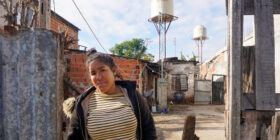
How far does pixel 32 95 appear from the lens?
74.6 inches

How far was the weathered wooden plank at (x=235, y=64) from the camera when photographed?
1765mm

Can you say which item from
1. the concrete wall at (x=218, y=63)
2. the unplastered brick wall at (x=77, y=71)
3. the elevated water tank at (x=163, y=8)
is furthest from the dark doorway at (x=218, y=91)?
the unplastered brick wall at (x=77, y=71)

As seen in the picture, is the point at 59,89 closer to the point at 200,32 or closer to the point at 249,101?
the point at 249,101

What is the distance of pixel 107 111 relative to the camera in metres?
1.54

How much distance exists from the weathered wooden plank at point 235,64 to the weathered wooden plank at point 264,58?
19 cm

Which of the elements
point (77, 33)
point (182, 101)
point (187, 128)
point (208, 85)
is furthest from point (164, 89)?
point (77, 33)

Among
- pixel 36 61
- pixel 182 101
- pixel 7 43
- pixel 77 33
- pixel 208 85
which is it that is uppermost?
pixel 77 33

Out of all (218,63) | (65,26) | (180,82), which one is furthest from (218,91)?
(65,26)

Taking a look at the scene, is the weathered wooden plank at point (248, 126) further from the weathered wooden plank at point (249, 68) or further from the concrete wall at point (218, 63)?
the concrete wall at point (218, 63)

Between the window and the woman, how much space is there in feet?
44.4

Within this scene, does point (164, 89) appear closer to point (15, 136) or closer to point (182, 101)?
point (182, 101)

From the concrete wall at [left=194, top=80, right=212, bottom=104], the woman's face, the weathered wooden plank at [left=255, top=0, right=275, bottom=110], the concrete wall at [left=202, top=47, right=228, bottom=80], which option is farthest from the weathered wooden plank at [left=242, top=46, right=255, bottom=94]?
the concrete wall at [left=194, top=80, right=212, bottom=104]

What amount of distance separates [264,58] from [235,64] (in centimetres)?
30

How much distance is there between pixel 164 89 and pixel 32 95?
8739 mm
